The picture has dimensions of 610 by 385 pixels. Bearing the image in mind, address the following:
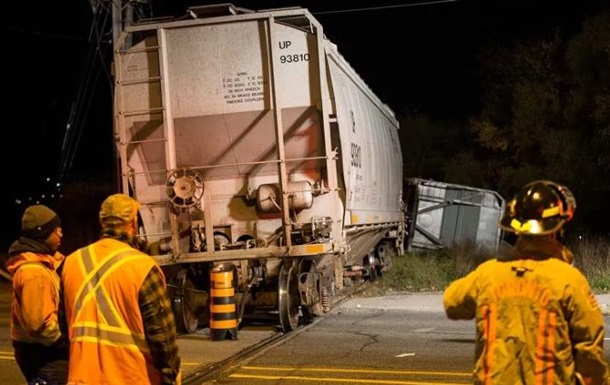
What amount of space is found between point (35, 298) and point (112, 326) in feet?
2.57

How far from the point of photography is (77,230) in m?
24.8

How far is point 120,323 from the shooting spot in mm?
3633

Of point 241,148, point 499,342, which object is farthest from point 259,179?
point 499,342

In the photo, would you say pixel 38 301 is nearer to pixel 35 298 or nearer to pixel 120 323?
pixel 35 298

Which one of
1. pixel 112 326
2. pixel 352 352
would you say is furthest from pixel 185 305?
pixel 112 326

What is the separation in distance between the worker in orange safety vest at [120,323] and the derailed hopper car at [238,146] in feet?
20.7

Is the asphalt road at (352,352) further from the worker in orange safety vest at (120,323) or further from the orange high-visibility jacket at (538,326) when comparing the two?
the orange high-visibility jacket at (538,326)

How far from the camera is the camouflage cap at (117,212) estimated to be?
12.6ft

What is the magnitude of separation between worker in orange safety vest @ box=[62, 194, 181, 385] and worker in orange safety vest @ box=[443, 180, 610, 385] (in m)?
1.36

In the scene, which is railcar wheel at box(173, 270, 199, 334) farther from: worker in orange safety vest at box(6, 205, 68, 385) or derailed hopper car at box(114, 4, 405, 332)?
worker in orange safety vest at box(6, 205, 68, 385)

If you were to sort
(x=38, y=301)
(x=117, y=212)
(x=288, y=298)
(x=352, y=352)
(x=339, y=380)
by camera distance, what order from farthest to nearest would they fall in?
1. (x=288, y=298)
2. (x=352, y=352)
3. (x=339, y=380)
4. (x=38, y=301)
5. (x=117, y=212)

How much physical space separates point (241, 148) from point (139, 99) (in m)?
1.54

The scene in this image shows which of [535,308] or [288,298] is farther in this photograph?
[288,298]

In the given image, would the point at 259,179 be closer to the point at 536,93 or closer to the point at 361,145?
the point at 361,145
